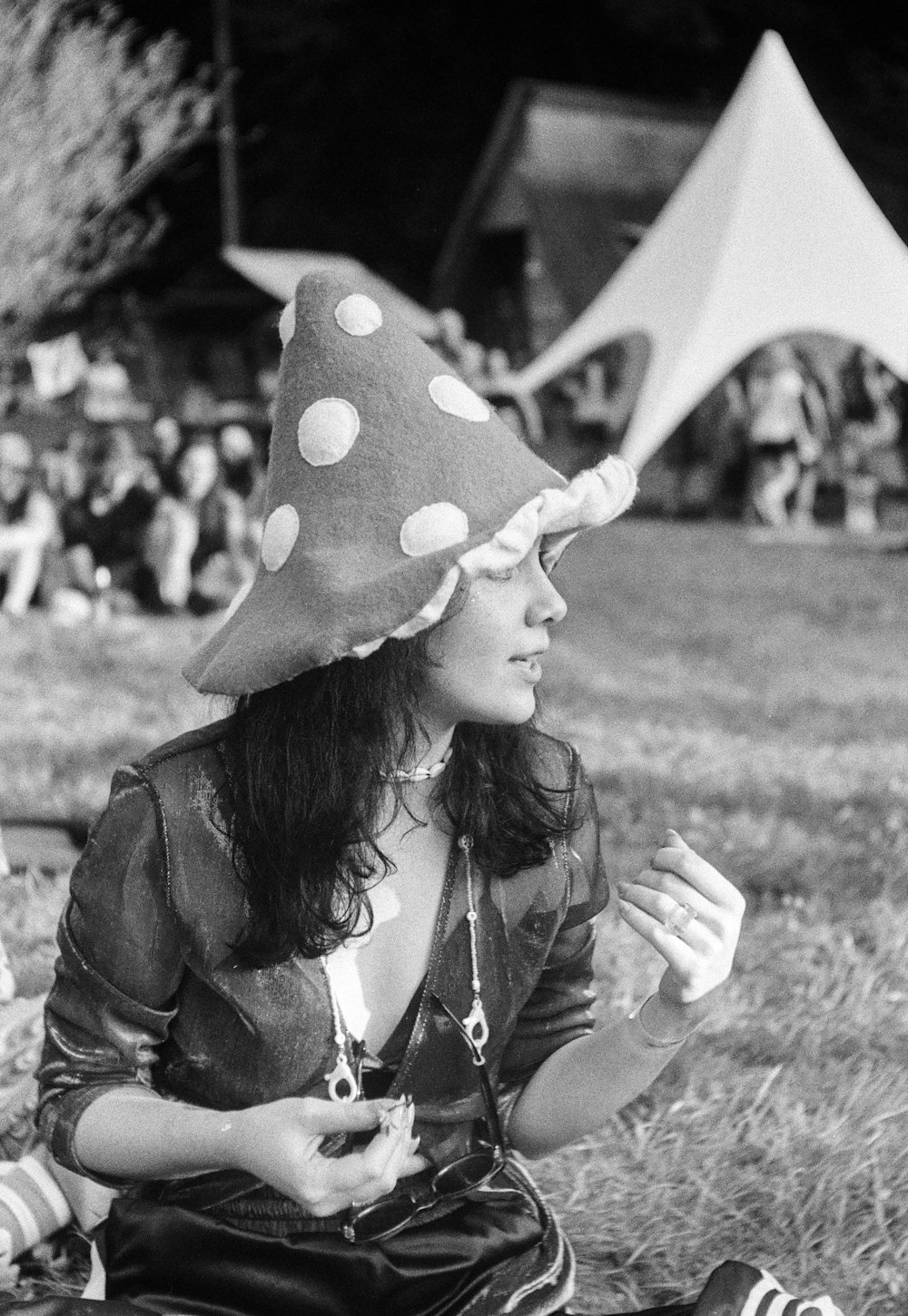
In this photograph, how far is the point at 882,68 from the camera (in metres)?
21.2

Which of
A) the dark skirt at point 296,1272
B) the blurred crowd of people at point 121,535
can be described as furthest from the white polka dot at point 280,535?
the blurred crowd of people at point 121,535

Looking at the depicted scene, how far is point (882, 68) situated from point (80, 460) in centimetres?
1449

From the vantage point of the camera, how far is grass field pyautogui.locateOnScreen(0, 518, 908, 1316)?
7.88 ft

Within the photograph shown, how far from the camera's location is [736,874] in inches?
152

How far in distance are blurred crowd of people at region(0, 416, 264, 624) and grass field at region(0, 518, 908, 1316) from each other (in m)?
0.83

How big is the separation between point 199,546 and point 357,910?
7778 mm

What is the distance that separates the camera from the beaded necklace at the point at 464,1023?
168 cm

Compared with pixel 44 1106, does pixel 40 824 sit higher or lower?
lower

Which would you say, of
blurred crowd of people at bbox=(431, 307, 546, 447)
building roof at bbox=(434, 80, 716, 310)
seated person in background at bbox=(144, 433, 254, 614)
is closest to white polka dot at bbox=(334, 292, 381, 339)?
seated person in background at bbox=(144, 433, 254, 614)

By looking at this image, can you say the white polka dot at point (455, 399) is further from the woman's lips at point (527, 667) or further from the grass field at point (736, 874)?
the grass field at point (736, 874)

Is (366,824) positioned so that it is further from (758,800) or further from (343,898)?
(758,800)

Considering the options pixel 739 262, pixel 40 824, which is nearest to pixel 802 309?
pixel 739 262

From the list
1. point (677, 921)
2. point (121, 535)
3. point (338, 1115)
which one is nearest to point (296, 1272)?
point (338, 1115)

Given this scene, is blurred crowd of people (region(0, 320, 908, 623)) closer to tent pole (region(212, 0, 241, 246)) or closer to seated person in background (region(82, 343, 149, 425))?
seated person in background (region(82, 343, 149, 425))
